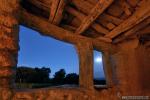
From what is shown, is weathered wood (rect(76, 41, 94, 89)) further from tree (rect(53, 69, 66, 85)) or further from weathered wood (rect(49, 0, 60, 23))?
tree (rect(53, 69, 66, 85))

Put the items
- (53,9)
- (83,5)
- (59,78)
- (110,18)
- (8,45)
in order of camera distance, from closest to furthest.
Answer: (8,45) → (53,9) → (83,5) → (110,18) → (59,78)

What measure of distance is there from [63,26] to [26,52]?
74.5m

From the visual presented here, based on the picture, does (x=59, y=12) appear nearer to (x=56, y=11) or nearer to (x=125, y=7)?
(x=56, y=11)

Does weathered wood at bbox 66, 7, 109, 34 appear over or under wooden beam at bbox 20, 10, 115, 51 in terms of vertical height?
over

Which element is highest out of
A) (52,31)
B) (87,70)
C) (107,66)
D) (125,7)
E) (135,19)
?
(125,7)

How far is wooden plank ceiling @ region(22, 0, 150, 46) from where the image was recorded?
9.60 feet

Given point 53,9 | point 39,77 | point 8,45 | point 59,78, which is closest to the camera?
point 8,45

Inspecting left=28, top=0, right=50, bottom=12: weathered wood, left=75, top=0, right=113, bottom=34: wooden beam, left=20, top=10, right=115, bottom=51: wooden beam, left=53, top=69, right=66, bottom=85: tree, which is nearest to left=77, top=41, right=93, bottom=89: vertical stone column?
left=20, top=10, right=115, bottom=51: wooden beam

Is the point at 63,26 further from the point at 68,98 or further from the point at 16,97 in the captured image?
the point at 16,97

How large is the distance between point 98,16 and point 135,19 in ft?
1.81

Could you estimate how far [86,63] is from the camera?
11.0 feet

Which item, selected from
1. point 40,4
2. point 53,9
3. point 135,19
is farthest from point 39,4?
point 135,19

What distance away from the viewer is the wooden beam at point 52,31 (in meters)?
2.87

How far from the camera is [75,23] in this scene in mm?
3547
